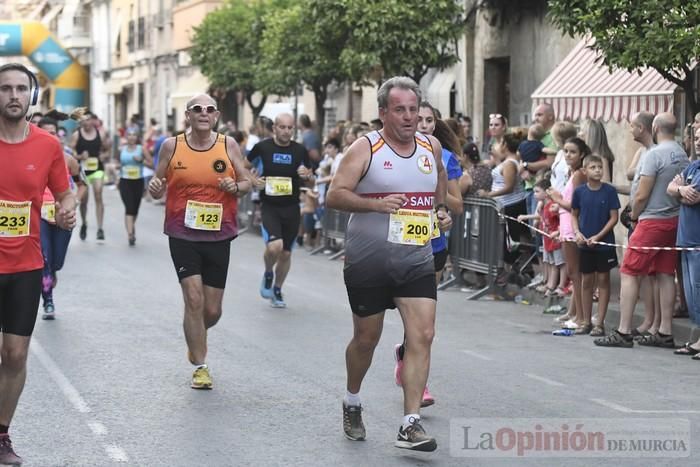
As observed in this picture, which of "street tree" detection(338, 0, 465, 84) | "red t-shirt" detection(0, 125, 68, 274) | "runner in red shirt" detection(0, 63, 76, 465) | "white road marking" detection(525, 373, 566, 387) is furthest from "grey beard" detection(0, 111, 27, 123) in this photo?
"street tree" detection(338, 0, 465, 84)

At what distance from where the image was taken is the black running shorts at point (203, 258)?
10039 mm

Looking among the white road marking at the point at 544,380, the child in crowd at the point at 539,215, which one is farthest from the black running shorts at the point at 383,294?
the child in crowd at the point at 539,215

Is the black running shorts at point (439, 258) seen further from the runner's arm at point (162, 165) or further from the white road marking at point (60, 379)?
the white road marking at point (60, 379)

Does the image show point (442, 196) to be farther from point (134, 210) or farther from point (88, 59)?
point (88, 59)

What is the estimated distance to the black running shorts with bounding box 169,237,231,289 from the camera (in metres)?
10.0

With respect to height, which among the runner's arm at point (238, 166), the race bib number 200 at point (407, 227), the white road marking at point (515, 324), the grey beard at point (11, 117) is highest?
the grey beard at point (11, 117)

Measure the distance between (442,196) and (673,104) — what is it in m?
10.5

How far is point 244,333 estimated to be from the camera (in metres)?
12.7

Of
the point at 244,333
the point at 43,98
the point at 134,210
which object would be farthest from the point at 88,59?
the point at 244,333

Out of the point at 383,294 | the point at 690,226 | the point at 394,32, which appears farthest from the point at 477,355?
the point at 394,32

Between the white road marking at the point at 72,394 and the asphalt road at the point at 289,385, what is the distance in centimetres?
1

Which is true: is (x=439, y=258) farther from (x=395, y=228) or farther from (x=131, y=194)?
(x=131, y=194)

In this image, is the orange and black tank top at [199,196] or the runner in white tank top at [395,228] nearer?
the runner in white tank top at [395,228]

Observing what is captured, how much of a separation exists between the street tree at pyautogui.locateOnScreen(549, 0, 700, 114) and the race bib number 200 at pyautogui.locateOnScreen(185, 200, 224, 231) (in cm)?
528
